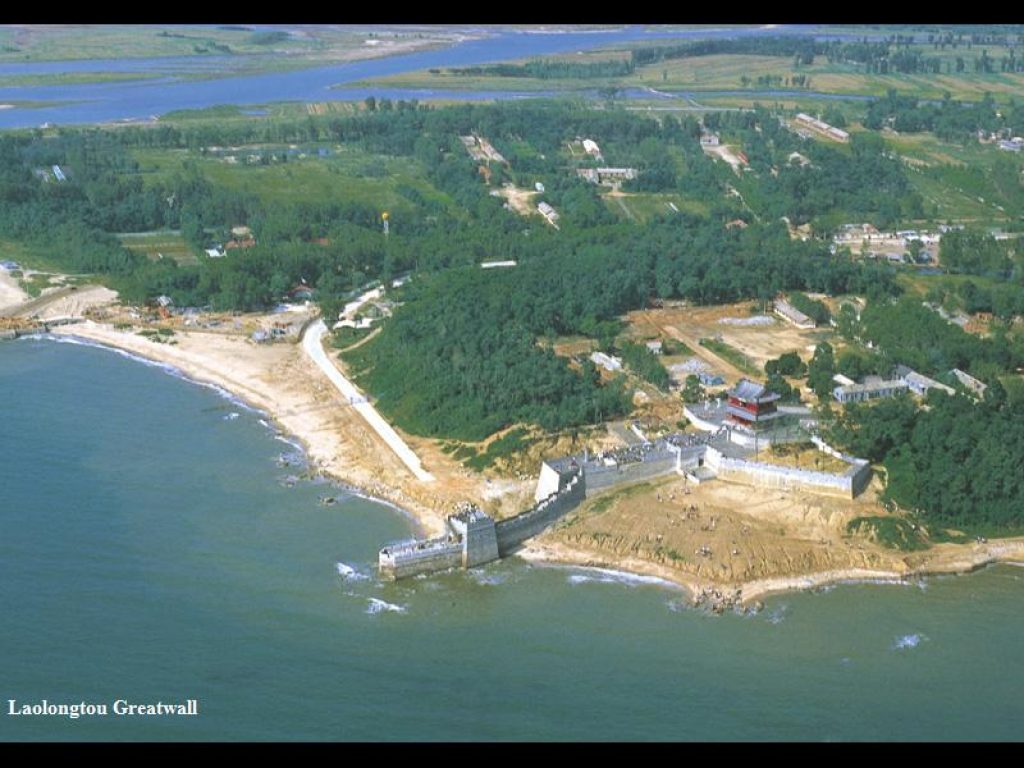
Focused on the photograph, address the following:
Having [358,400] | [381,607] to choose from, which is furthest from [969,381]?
[381,607]

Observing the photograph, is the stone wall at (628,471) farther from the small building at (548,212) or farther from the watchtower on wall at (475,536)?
the small building at (548,212)

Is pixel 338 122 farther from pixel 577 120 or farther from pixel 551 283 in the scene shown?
pixel 551 283

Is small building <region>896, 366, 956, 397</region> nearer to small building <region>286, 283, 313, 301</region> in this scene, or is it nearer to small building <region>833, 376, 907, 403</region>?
small building <region>833, 376, 907, 403</region>

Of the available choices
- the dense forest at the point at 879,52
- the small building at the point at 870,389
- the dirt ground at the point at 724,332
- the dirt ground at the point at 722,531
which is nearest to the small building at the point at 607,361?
the dirt ground at the point at 724,332

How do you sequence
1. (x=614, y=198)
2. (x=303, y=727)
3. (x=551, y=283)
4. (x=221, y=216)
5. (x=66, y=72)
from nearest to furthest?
(x=303, y=727) < (x=551, y=283) < (x=221, y=216) < (x=614, y=198) < (x=66, y=72)

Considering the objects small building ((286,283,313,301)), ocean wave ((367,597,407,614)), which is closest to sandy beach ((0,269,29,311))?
small building ((286,283,313,301))

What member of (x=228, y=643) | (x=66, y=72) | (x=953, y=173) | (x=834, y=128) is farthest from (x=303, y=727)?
(x=66, y=72)
